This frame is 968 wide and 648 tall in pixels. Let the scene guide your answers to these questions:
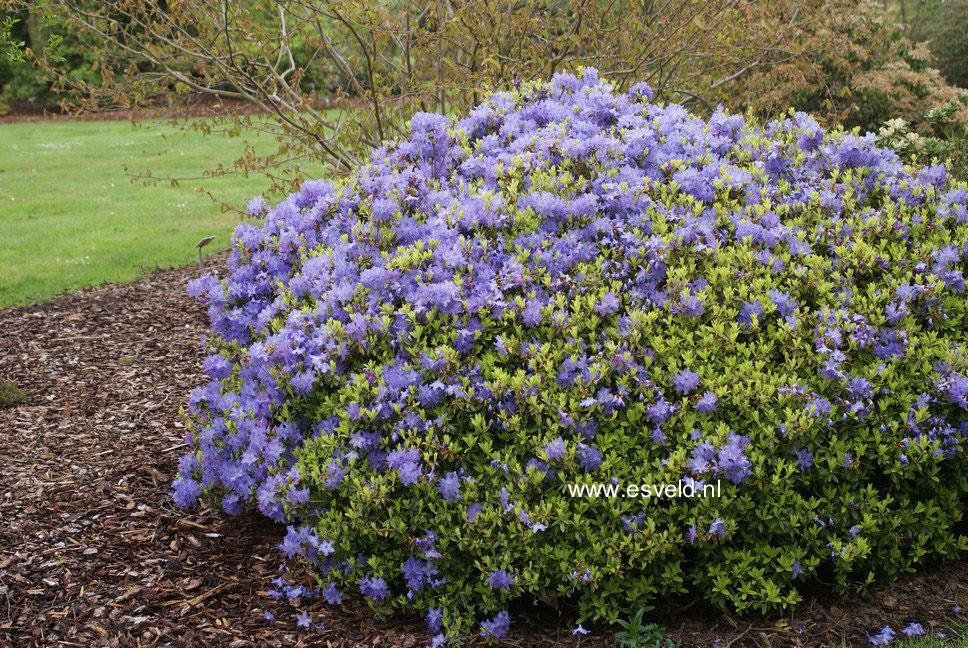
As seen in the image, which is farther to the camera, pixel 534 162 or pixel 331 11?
pixel 331 11

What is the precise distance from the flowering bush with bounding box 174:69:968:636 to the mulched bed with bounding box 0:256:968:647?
5.1 inches

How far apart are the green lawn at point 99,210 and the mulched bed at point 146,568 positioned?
2917 mm

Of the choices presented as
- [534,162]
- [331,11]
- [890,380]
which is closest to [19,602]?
[534,162]

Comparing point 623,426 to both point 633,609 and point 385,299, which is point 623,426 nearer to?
point 633,609

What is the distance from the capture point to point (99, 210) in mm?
12227

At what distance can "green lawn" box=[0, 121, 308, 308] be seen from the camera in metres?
8.63

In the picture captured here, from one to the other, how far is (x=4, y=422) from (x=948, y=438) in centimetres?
464

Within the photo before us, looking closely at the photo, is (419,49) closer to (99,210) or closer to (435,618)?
(435,618)

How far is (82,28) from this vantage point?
6250 millimetres

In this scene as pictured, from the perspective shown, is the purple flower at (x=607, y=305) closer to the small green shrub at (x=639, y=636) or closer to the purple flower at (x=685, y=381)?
the purple flower at (x=685, y=381)

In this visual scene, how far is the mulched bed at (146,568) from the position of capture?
9.80 ft

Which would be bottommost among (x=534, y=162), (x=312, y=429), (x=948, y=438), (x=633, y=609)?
(x=633, y=609)

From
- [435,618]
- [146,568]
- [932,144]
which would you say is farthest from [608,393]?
[932,144]

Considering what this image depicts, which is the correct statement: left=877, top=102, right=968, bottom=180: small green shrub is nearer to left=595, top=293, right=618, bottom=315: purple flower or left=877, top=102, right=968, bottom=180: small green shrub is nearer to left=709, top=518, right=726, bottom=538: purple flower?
left=595, top=293, right=618, bottom=315: purple flower
